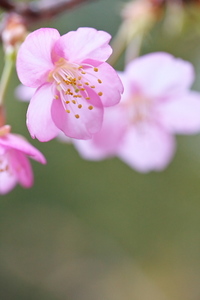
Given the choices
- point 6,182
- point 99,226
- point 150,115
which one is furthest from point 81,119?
point 99,226

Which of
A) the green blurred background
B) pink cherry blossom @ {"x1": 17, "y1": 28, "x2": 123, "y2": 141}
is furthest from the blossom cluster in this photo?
the green blurred background

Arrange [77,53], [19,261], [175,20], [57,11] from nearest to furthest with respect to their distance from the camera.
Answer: [77,53] → [57,11] → [175,20] → [19,261]

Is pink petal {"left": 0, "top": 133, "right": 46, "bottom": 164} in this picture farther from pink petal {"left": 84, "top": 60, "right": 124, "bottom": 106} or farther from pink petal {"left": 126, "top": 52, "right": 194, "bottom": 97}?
pink petal {"left": 126, "top": 52, "right": 194, "bottom": 97}

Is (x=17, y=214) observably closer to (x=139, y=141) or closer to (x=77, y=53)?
(x=139, y=141)

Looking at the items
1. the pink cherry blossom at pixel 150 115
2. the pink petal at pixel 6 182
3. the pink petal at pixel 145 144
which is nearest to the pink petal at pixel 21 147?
the pink petal at pixel 6 182

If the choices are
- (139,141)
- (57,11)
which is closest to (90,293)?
(139,141)
